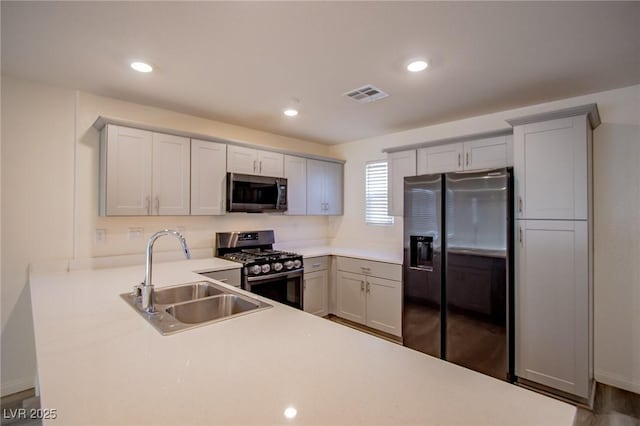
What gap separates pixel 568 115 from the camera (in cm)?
236

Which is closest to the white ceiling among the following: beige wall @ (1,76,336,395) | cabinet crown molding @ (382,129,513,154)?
beige wall @ (1,76,336,395)

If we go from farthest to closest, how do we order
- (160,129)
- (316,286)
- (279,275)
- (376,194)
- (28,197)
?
(376,194) → (316,286) → (279,275) → (160,129) → (28,197)

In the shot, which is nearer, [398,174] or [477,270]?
[477,270]

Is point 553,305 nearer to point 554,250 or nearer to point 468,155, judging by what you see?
point 554,250

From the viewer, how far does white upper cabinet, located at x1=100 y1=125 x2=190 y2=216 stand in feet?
8.66

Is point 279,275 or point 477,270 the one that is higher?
point 477,270

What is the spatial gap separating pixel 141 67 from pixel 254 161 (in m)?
1.53

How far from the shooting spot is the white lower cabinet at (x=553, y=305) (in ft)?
7.56

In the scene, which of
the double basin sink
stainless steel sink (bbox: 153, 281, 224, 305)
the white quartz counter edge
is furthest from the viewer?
the white quartz counter edge

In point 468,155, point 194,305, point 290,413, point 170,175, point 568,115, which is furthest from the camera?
point 468,155

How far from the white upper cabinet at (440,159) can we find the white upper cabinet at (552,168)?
1.95 ft

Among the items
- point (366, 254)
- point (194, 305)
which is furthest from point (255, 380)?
point (366, 254)

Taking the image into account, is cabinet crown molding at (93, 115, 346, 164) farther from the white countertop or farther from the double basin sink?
the white countertop

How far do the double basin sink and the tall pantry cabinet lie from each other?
217 cm
